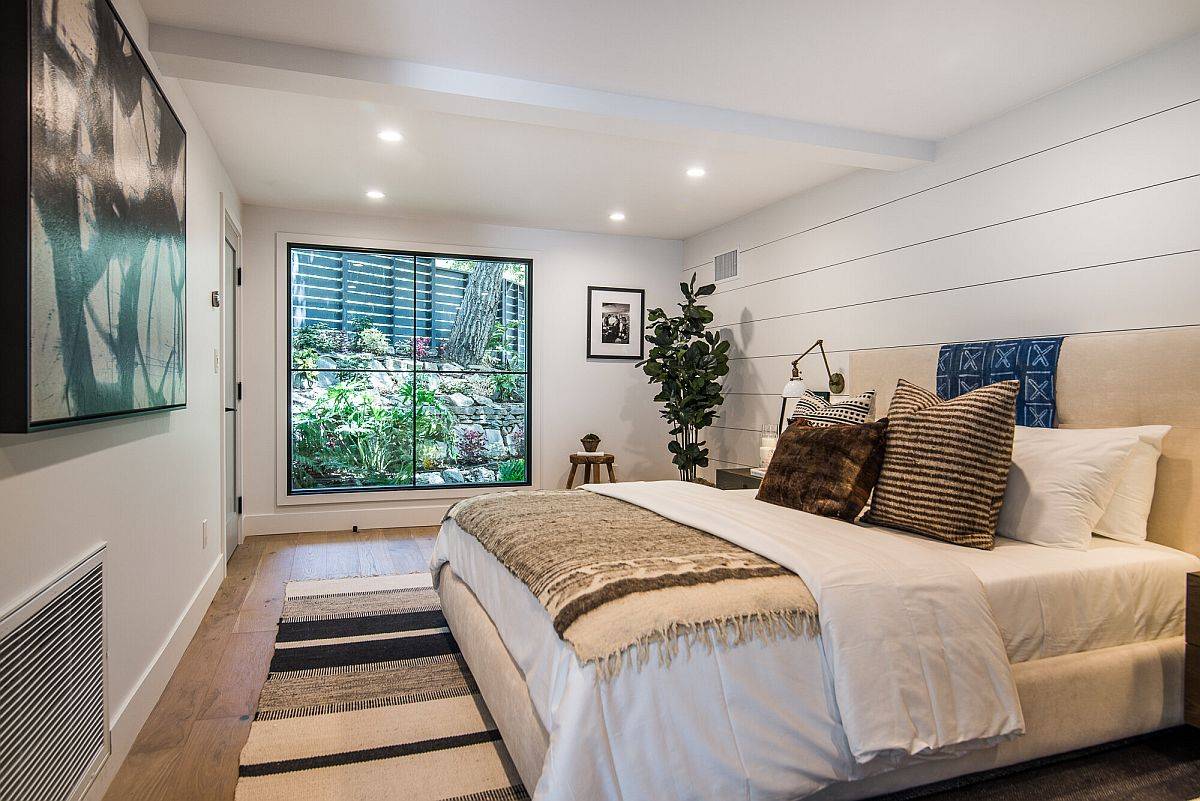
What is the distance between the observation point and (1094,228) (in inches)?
113

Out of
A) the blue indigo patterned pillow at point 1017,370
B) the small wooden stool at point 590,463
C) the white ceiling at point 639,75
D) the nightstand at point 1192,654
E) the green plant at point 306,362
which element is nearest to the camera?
the nightstand at point 1192,654

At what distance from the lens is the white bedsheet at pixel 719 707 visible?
1447mm

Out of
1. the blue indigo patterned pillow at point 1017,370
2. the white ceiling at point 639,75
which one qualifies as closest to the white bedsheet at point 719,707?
the blue indigo patterned pillow at point 1017,370

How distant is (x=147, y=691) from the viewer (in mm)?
2367

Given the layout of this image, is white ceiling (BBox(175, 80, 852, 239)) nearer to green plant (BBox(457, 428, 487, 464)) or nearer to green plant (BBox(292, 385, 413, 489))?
green plant (BBox(292, 385, 413, 489))

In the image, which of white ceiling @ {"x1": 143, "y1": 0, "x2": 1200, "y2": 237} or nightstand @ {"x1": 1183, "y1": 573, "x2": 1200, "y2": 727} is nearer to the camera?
nightstand @ {"x1": 1183, "y1": 573, "x2": 1200, "y2": 727}

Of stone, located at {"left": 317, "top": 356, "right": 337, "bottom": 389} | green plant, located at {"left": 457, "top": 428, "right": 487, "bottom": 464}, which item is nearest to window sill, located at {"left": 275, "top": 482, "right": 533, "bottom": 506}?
green plant, located at {"left": 457, "top": 428, "right": 487, "bottom": 464}

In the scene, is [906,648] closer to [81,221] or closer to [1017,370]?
[1017,370]

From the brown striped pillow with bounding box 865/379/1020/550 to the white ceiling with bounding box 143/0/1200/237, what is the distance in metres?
1.33

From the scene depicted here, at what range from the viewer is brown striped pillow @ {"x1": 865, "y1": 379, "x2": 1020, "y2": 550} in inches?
92.8

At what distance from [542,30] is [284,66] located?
1.00m

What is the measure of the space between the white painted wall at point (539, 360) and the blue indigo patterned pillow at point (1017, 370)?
3.18 m

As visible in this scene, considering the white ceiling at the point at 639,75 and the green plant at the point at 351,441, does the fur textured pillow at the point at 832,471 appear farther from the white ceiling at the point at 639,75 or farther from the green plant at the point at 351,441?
the green plant at the point at 351,441

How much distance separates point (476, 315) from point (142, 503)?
12.5 ft
